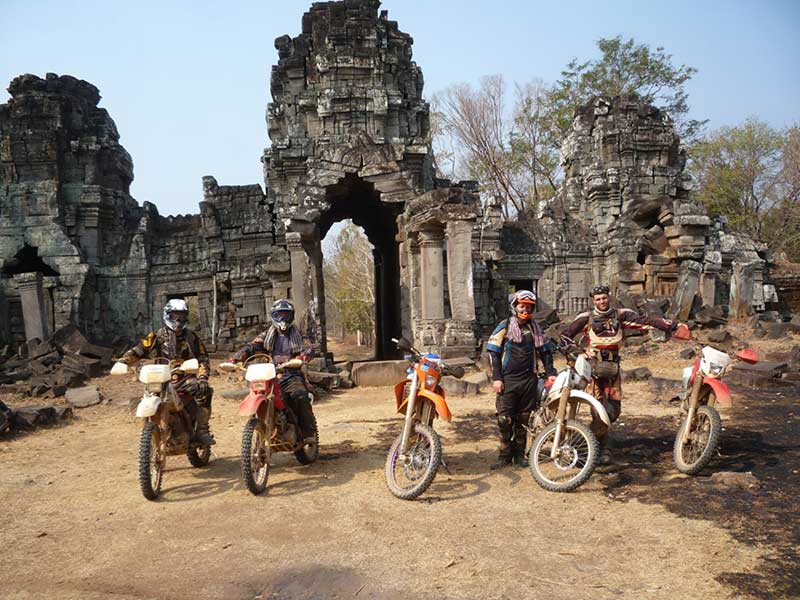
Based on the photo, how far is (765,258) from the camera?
19.6 metres

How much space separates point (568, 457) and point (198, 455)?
3.71 m

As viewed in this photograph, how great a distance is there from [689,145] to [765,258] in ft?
46.8

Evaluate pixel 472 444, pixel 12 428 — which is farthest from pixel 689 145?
pixel 12 428

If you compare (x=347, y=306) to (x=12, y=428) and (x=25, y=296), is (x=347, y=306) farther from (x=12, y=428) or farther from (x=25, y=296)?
(x=12, y=428)

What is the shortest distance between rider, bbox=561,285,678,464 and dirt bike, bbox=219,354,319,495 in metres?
2.77

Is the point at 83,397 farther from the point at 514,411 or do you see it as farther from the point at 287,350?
the point at 514,411

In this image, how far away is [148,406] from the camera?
199 inches

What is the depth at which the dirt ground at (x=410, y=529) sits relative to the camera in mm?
3424

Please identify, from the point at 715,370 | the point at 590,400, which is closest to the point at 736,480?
the point at 715,370

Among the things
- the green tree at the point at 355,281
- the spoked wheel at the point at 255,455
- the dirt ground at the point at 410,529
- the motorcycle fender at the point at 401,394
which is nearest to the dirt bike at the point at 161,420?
the dirt ground at the point at 410,529

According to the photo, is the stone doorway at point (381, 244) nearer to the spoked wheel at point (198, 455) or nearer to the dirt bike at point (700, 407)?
the spoked wheel at point (198, 455)

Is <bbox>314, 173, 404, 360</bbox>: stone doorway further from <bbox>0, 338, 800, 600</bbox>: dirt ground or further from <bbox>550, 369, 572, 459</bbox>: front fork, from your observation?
<bbox>550, 369, 572, 459</bbox>: front fork

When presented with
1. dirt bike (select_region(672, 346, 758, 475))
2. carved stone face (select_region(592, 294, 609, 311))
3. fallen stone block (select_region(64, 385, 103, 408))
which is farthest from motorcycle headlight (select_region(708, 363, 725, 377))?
fallen stone block (select_region(64, 385, 103, 408))

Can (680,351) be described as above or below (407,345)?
below
